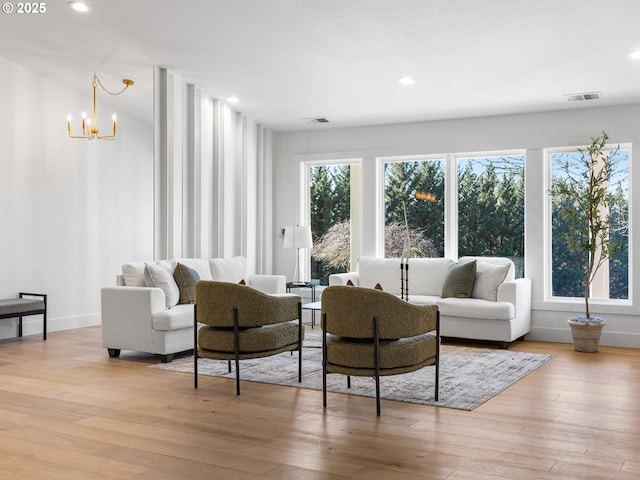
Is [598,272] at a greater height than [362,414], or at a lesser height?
greater

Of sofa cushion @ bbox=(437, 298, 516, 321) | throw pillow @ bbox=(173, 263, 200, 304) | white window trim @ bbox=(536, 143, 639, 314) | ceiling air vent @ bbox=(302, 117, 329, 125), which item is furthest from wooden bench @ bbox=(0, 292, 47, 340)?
white window trim @ bbox=(536, 143, 639, 314)

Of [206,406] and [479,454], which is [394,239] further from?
[479,454]

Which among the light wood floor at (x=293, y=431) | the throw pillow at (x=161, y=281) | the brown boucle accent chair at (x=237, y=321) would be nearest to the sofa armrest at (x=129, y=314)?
the throw pillow at (x=161, y=281)

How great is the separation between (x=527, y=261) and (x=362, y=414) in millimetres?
4232

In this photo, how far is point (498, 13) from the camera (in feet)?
15.5

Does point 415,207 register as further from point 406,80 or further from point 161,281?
point 161,281

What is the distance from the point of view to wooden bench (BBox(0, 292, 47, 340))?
21.8 ft

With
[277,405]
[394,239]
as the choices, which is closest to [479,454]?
[277,405]

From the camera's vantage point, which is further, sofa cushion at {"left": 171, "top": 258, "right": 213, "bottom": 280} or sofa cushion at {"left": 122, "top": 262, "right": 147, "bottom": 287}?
sofa cushion at {"left": 171, "top": 258, "right": 213, "bottom": 280}

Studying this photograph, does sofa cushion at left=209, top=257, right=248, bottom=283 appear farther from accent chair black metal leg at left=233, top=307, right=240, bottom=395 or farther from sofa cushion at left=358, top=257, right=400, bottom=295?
accent chair black metal leg at left=233, top=307, right=240, bottom=395

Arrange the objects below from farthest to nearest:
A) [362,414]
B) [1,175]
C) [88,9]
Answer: [1,175] → [88,9] → [362,414]

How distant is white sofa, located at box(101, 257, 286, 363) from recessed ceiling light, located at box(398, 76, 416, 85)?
9.47ft

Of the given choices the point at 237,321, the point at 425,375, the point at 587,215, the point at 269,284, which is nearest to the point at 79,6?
the point at 237,321

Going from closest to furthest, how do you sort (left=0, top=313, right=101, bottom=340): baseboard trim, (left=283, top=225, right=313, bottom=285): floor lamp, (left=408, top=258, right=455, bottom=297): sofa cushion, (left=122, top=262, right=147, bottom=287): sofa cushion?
(left=122, top=262, right=147, bottom=287): sofa cushion < (left=0, top=313, right=101, bottom=340): baseboard trim < (left=408, top=258, right=455, bottom=297): sofa cushion < (left=283, top=225, right=313, bottom=285): floor lamp
